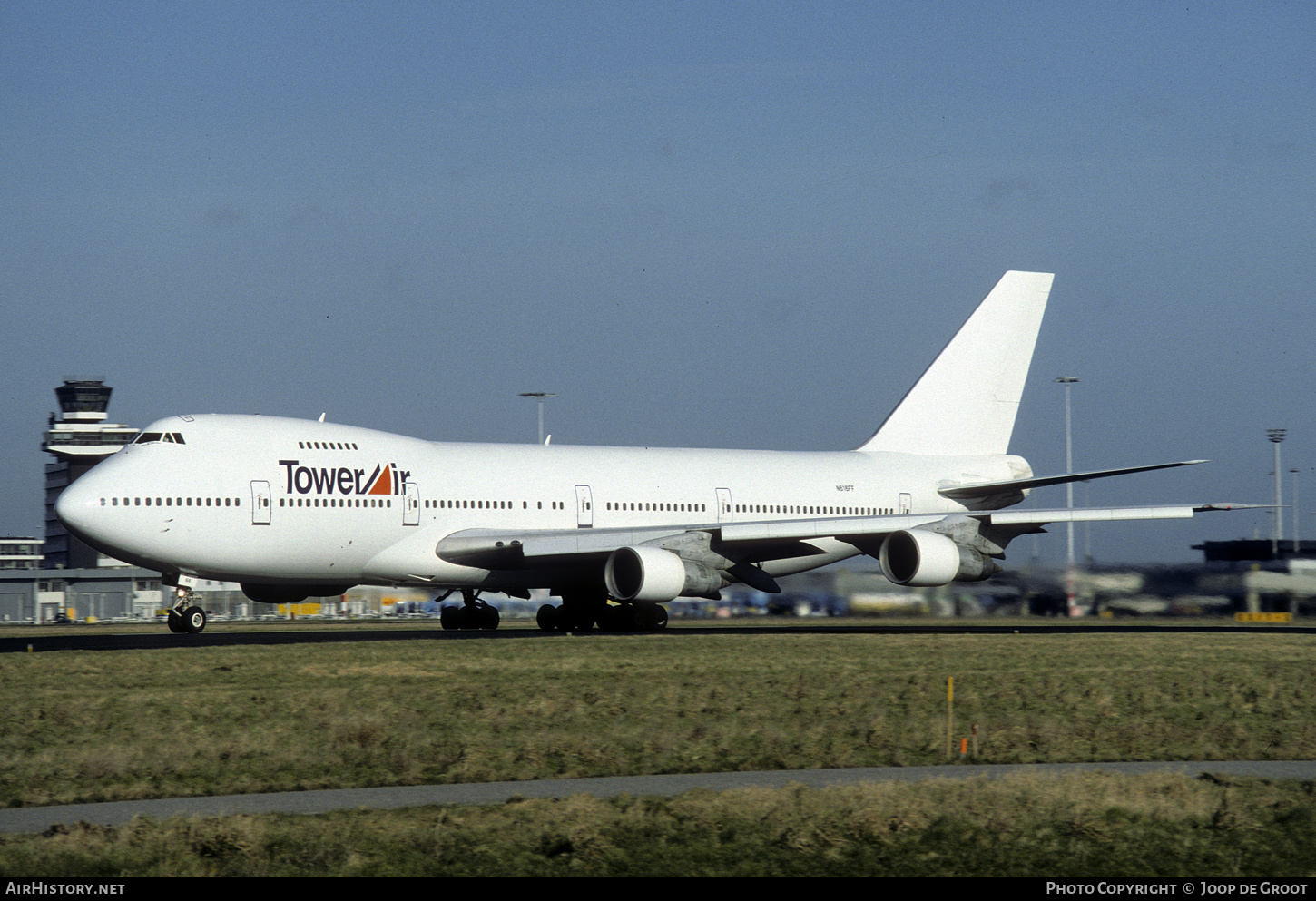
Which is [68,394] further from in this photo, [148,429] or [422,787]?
[422,787]

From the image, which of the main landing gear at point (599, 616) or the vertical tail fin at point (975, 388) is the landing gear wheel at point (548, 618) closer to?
the main landing gear at point (599, 616)

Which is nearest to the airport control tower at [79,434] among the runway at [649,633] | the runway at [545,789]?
the runway at [649,633]

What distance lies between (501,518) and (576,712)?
663 inches

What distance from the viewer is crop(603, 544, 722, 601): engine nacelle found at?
33.0 m

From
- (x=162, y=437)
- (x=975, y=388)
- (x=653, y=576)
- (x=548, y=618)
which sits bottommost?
(x=548, y=618)

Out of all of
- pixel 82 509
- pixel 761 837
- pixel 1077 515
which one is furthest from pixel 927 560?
pixel 761 837

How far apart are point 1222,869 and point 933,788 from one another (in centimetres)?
305

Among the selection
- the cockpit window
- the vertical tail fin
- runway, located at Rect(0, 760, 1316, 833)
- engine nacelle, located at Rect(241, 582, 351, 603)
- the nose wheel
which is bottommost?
runway, located at Rect(0, 760, 1316, 833)

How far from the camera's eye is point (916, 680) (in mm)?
22719

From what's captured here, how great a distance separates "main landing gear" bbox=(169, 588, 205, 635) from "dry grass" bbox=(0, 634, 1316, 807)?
596cm

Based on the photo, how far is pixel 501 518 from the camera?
Answer: 3594cm

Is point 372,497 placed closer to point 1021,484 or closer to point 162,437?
point 162,437

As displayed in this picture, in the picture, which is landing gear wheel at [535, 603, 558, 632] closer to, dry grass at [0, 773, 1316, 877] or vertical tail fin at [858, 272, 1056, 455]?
vertical tail fin at [858, 272, 1056, 455]

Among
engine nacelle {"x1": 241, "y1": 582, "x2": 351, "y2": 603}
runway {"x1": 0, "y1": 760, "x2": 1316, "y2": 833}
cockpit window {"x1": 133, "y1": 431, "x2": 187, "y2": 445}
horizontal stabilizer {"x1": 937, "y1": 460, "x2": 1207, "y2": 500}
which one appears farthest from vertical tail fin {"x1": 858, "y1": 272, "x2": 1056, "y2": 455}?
runway {"x1": 0, "y1": 760, "x2": 1316, "y2": 833}
